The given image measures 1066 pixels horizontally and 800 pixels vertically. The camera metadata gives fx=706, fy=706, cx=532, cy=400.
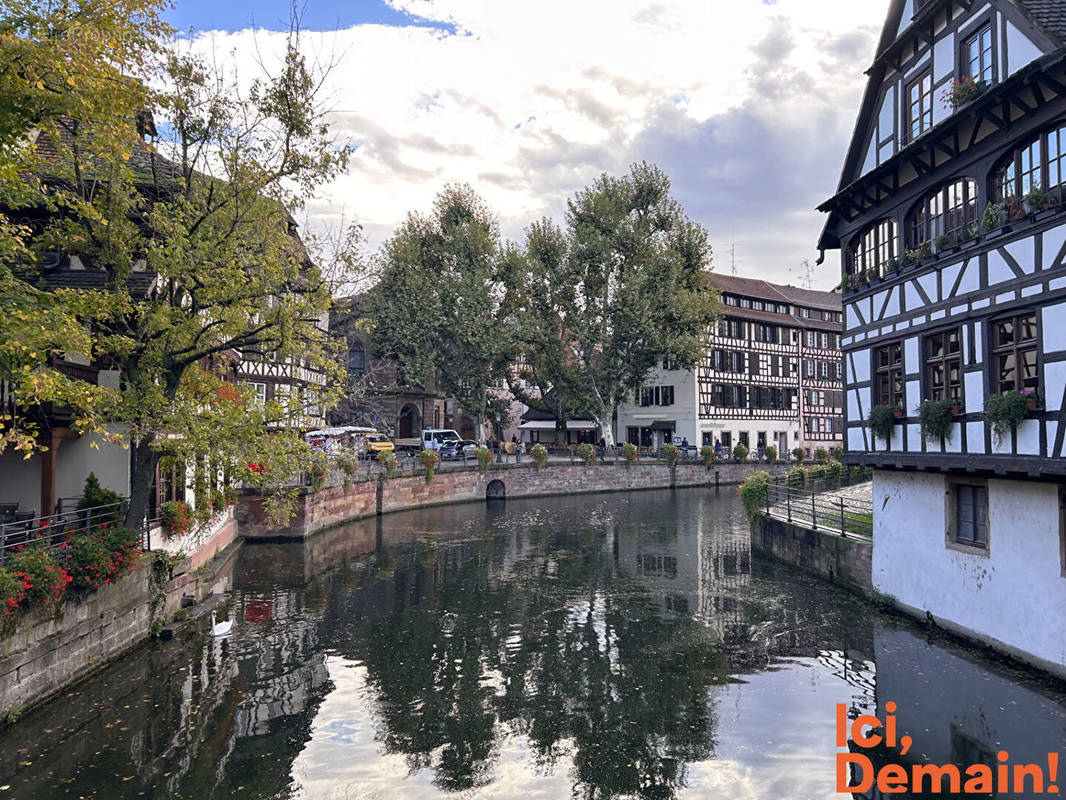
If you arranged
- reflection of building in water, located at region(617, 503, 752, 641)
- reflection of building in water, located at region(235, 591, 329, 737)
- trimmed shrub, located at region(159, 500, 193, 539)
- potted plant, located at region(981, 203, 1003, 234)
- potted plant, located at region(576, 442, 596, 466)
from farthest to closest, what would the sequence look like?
1. potted plant, located at region(576, 442, 596, 466)
2. reflection of building in water, located at region(617, 503, 752, 641)
3. trimmed shrub, located at region(159, 500, 193, 539)
4. potted plant, located at region(981, 203, 1003, 234)
5. reflection of building in water, located at region(235, 591, 329, 737)

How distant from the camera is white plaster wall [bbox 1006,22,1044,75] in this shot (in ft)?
40.7

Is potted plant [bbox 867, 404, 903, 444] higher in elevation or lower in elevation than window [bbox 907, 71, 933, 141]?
lower

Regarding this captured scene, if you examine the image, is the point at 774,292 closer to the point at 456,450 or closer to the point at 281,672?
the point at 456,450

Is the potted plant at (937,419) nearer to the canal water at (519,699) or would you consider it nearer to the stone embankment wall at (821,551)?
the canal water at (519,699)

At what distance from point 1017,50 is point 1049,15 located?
69cm

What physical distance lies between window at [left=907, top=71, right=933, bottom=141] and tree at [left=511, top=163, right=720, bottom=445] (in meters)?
29.9

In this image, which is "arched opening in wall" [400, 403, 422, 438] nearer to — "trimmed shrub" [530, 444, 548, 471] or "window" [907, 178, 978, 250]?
"trimmed shrub" [530, 444, 548, 471]

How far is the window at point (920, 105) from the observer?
15.5m

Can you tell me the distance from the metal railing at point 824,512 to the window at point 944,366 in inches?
210

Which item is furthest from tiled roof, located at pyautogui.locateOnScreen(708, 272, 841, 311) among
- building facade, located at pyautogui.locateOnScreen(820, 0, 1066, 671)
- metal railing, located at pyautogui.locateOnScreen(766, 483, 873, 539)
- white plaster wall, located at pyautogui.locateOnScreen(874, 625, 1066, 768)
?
white plaster wall, located at pyautogui.locateOnScreen(874, 625, 1066, 768)

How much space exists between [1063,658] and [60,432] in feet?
64.9

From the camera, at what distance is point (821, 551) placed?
2006 cm

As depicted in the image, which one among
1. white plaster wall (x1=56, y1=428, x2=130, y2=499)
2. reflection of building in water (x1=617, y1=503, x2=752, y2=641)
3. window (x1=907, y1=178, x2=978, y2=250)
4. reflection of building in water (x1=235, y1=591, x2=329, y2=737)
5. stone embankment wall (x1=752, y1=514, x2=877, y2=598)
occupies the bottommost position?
reflection of building in water (x1=617, y1=503, x2=752, y2=641)

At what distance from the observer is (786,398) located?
62.8 metres
